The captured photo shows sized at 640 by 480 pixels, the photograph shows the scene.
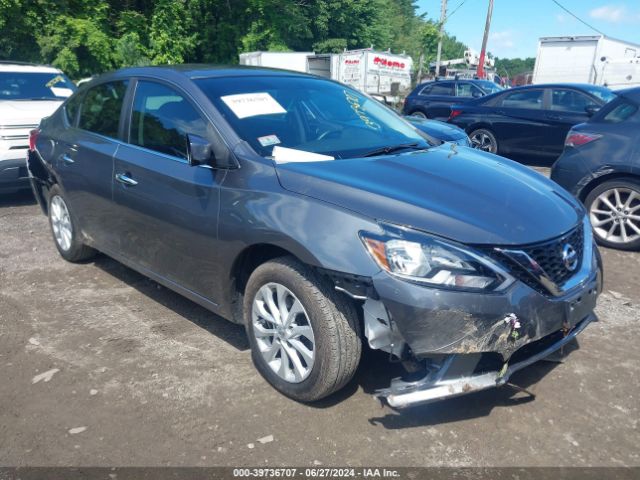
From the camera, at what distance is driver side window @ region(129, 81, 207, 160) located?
3.31m

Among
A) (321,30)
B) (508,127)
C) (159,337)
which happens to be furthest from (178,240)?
(321,30)

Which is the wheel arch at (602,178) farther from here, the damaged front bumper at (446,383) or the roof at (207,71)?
the damaged front bumper at (446,383)

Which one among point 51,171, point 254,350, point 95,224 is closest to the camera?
point 254,350

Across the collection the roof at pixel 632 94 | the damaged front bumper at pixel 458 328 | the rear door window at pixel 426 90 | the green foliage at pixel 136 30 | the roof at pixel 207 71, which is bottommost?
A: the damaged front bumper at pixel 458 328

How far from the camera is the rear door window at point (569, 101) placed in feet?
29.9

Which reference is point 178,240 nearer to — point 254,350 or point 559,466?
point 254,350

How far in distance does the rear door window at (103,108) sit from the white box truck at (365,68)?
884 inches

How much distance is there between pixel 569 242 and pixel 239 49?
2301cm

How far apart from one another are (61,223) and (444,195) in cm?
364

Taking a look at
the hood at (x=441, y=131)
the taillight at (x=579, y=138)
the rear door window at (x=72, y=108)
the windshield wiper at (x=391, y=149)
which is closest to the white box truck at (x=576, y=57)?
the hood at (x=441, y=131)

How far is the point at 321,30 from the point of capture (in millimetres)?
36062

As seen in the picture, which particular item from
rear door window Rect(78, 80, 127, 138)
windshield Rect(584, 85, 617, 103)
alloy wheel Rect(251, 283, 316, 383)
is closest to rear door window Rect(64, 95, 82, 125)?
rear door window Rect(78, 80, 127, 138)

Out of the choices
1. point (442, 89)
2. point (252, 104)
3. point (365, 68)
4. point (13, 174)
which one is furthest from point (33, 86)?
point (365, 68)

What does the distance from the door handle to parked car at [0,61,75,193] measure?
369 cm
